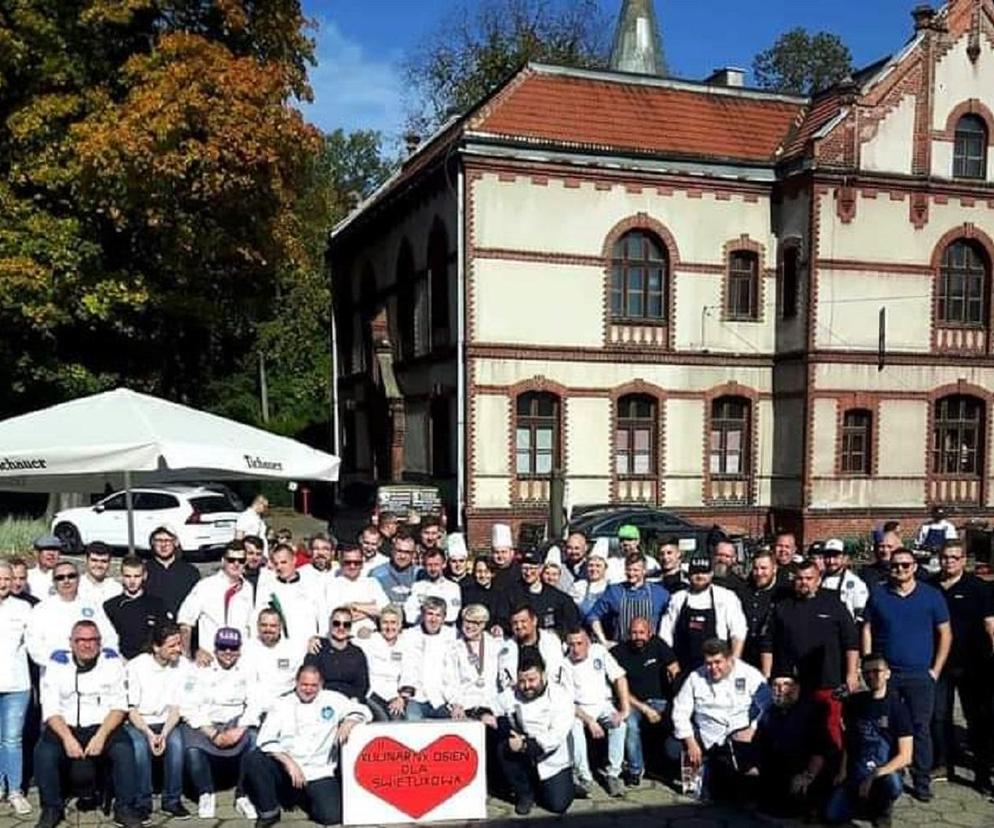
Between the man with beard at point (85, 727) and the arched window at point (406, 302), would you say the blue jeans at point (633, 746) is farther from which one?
the arched window at point (406, 302)

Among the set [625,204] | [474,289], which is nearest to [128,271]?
[474,289]

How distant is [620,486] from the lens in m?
22.7

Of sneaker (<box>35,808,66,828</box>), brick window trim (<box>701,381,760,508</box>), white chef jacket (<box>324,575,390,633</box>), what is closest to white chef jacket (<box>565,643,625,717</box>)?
white chef jacket (<box>324,575,390,633</box>)

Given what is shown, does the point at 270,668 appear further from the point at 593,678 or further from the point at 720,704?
the point at 720,704

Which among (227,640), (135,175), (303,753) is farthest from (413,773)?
(135,175)

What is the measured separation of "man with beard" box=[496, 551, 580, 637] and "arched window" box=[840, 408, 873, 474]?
15.9m

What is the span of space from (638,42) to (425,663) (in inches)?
1130

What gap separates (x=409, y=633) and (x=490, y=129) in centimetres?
1563

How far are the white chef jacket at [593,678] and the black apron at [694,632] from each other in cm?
60

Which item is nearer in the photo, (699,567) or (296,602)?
(699,567)

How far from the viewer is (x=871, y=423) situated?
22.8 metres

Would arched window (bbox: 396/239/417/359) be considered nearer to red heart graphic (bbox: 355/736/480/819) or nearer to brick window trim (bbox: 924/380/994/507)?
brick window trim (bbox: 924/380/994/507)

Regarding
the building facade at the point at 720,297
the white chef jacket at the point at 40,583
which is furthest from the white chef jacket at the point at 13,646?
the building facade at the point at 720,297

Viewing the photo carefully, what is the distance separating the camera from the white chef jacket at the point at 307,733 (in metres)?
6.98
